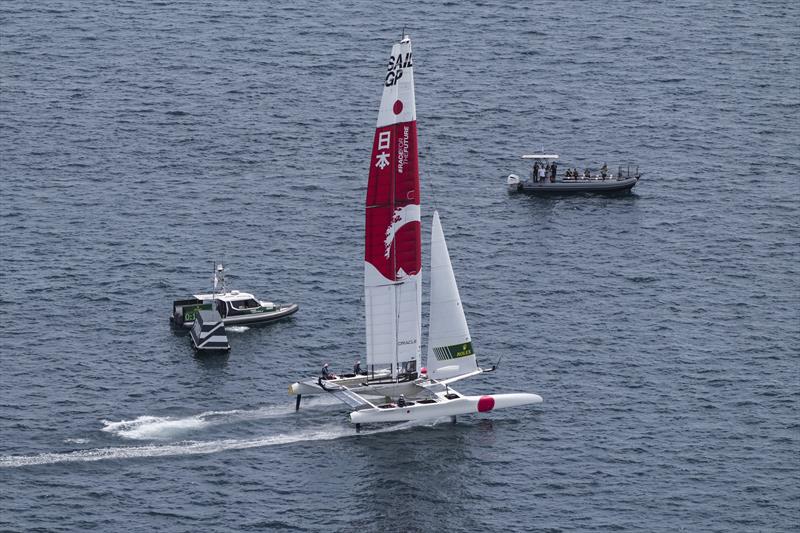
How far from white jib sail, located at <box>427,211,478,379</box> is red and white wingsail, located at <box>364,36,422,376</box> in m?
1.58

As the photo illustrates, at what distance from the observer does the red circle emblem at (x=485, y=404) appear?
479 ft

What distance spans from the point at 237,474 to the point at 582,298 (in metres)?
51.9

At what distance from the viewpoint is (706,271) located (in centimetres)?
18388

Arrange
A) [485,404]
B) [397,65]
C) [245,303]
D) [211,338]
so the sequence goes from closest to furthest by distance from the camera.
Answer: [397,65]
[485,404]
[211,338]
[245,303]

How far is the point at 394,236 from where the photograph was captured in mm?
147875

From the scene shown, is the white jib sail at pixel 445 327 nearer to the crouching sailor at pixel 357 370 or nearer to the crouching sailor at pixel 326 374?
the crouching sailor at pixel 357 370

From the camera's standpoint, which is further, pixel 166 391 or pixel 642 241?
pixel 642 241

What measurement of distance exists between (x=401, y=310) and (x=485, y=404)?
36.8 ft

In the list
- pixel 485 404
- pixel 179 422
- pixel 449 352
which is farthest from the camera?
pixel 449 352

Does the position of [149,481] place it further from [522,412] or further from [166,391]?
[522,412]

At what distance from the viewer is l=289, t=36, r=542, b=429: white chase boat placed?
144 meters

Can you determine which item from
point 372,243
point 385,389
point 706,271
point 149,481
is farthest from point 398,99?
point 706,271

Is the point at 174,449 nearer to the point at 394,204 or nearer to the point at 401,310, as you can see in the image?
the point at 401,310

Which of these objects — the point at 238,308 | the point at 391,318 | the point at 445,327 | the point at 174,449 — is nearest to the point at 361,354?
Result: the point at 391,318
